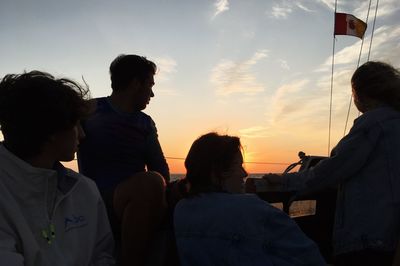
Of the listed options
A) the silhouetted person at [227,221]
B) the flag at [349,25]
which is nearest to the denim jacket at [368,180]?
the silhouetted person at [227,221]

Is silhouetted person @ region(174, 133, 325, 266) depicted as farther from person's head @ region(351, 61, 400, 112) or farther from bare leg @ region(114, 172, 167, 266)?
person's head @ region(351, 61, 400, 112)

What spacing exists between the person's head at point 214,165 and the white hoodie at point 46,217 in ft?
1.29

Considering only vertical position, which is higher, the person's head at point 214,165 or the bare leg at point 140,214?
the person's head at point 214,165

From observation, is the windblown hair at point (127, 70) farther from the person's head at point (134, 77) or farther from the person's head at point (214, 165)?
the person's head at point (214, 165)

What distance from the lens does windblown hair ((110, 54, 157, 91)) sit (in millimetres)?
2680

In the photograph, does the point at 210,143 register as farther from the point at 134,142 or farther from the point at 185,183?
the point at 134,142

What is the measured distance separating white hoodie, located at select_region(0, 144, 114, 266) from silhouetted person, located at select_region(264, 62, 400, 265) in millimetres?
1163

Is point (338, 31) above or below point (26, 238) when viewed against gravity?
above

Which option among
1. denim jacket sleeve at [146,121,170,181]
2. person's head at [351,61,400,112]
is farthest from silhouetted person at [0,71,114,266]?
person's head at [351,61,400,112]

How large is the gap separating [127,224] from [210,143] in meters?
0.49

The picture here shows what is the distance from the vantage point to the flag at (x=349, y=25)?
26.4 feet

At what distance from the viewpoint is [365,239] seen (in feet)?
7.16

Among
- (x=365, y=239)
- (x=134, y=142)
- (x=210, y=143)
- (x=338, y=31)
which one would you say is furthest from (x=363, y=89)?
(x=338, y=31)

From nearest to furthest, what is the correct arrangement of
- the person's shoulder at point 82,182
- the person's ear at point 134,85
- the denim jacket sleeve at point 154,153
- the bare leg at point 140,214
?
the person's shoulder at point 82,182
the bare leg at point 140,214
the denim jacket sleeve at point 154,153
the person's ear at point 134,85
